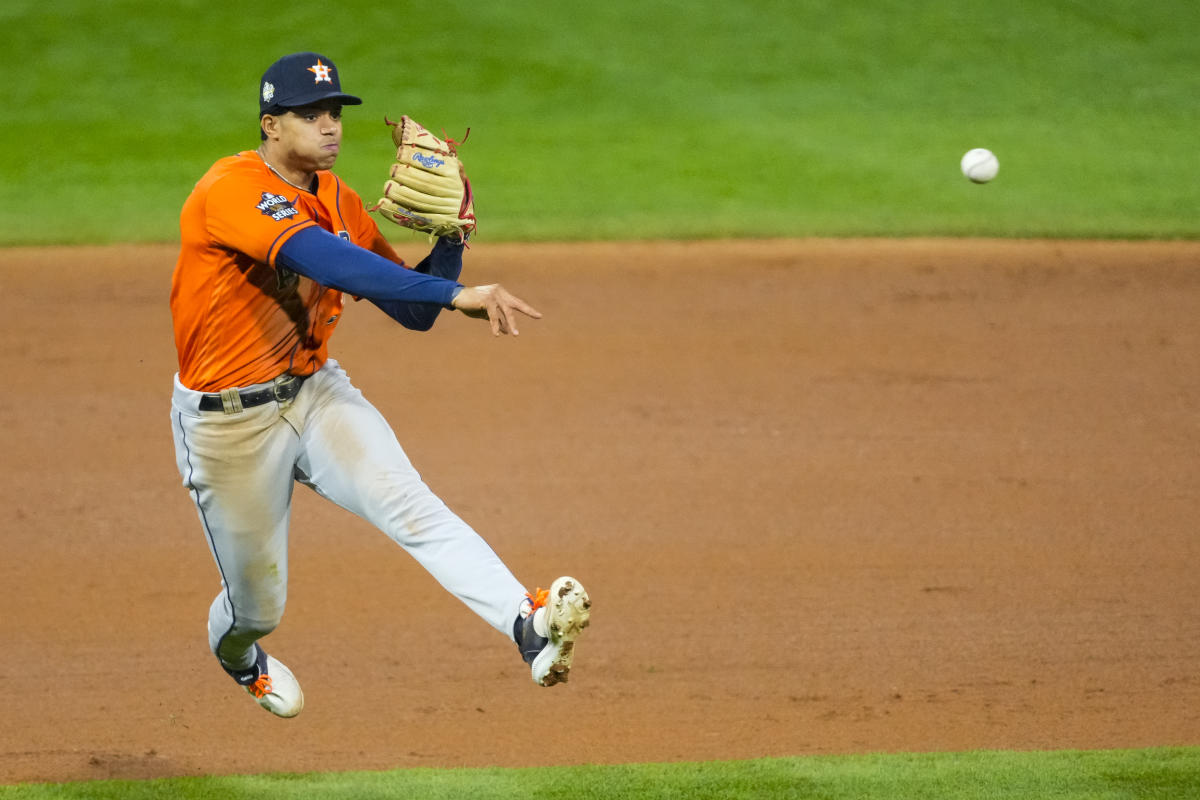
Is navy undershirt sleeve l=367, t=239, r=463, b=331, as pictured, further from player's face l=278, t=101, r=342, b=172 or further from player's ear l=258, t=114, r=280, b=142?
player's ear l=258, t=114, r=280, b=142

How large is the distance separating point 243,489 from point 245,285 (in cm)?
64

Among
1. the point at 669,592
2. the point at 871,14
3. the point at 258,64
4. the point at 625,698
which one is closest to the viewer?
the point at 625,698

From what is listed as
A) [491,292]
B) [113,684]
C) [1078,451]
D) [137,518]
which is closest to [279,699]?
[113,684]

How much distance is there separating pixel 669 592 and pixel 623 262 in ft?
15.7

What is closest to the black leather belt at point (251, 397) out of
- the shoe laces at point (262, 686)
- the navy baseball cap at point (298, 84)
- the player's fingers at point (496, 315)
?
the navy baseball cap at point (298, 84)

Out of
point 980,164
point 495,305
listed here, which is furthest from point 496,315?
point 980,164

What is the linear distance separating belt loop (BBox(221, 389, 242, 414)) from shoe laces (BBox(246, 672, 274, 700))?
3.95 ft

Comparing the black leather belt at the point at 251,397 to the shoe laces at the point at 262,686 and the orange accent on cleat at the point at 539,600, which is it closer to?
the orange accent on cleat at the point at 539,600

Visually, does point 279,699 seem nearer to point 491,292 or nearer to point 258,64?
point 491,292

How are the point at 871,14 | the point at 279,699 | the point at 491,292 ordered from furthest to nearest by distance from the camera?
the point at 871,14, the point at 279,699, the point at 491,292

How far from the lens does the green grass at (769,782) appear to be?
4836 mm

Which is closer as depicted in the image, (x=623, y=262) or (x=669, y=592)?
(x=669, y=592)

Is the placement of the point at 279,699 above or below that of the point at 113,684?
above

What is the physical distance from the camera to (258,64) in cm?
1513
